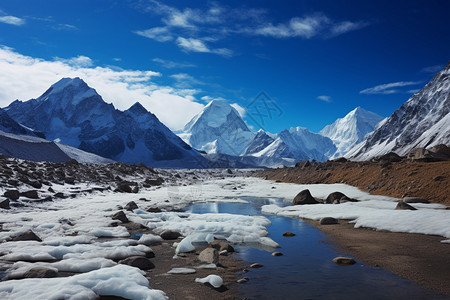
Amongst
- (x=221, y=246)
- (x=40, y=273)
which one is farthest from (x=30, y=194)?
(x=221, y=246)

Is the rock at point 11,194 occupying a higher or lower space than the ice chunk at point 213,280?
lower

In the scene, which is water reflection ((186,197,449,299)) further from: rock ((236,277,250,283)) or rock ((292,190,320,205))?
rock ((292,190,320,205))

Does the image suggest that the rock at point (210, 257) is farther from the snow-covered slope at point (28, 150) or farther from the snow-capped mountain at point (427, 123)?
the snow-capped mountain at point (427, 123)

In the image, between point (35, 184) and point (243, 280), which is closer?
point (243, 280)

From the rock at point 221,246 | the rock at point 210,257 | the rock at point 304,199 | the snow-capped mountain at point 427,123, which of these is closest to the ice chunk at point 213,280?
the rock at point 210,257

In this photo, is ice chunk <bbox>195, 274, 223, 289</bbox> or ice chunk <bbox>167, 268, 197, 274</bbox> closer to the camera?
ice chunk <bbox>195, 274, 223, 289</bbox>

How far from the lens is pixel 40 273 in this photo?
7.30 metres

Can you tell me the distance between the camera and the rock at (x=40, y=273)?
23.7 ft

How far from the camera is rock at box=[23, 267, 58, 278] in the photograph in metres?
7.23

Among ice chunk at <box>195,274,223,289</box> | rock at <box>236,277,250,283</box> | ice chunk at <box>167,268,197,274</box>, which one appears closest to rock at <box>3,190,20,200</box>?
ice chunk at <box>167,268,197,274</box>

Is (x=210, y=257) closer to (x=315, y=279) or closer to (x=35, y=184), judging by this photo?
(x=315, y=279)

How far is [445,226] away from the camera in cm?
1202

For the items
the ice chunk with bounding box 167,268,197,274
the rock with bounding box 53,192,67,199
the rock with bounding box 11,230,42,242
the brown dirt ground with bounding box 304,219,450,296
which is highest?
the brown dirt ground with bounding box 304,219,450,296

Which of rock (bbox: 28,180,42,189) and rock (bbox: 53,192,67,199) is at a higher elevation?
rock (bbox: 28,180,42,189)
